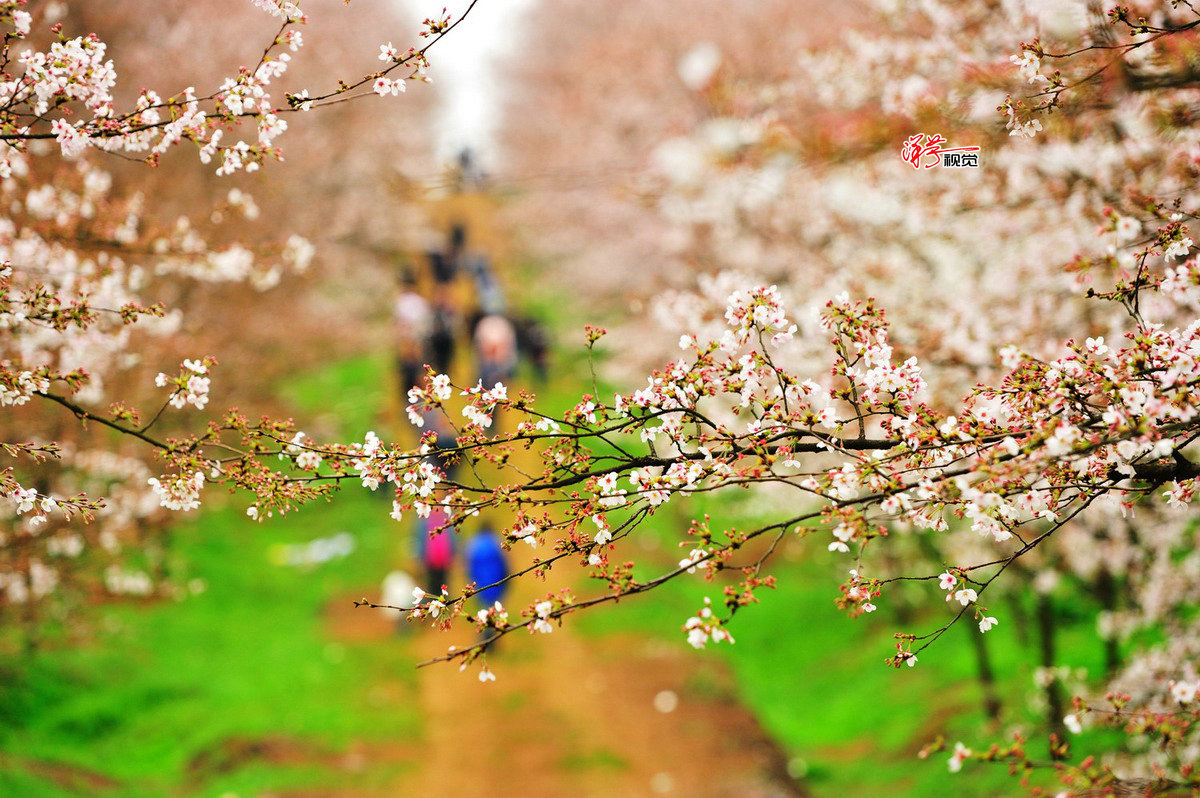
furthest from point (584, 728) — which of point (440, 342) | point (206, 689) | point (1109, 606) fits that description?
point (440, 342)

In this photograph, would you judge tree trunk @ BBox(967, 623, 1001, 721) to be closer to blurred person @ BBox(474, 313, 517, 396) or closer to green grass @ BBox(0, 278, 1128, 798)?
green grass @ BBox(0, 278, 1128, 798)

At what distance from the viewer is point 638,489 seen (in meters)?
3.34

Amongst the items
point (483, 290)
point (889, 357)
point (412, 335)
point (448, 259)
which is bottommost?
point (889, 357)

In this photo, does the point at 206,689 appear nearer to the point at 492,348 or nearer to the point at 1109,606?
the point at 492,348

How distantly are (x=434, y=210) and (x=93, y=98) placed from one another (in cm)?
3329

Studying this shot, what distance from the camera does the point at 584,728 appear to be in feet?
34.0

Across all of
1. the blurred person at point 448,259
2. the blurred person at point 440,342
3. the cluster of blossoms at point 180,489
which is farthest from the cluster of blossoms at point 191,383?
the blurred person at point 448,259

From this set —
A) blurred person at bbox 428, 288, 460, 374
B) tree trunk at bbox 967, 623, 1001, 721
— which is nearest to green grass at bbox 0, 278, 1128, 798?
tree trunk at bbox 967, 623, 1001, 721

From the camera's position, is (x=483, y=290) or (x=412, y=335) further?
(x=483, y=290)

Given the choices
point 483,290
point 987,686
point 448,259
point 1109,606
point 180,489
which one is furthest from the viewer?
point 448,259

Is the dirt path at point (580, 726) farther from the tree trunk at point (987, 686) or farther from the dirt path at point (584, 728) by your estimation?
the tree trunk at point (987, 686)

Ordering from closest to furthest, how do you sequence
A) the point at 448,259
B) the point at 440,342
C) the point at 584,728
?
the point at 584,728 < the point at 440,342 < the point at 448,259

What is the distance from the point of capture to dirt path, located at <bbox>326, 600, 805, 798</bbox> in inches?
360

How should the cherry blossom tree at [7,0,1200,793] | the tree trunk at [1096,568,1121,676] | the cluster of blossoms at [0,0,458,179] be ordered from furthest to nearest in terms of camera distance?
the tree trunk at [1096,568,1121,676] < the cluster of blossoms at [0,0,458,179] < the cherry blossom tree at [7,0,1200,793]
